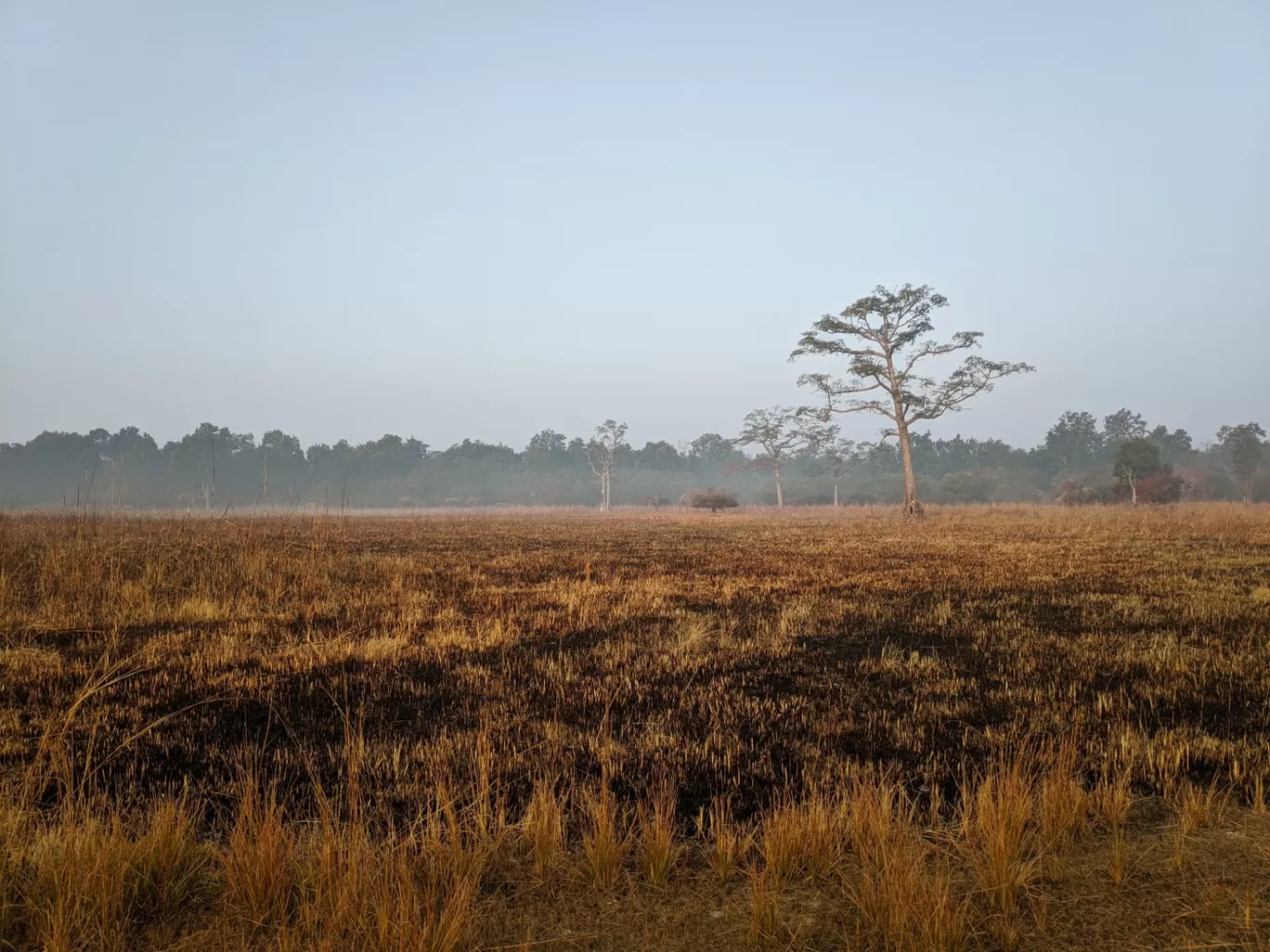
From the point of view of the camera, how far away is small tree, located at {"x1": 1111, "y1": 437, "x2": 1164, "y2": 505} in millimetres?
47469

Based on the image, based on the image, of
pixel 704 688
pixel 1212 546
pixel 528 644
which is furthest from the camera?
pixel 1212 546

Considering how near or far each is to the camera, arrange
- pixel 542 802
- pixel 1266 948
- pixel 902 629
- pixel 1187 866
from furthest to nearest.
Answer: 1. pixel 902 629
2. pixel 542 802
3. pixel 1187 866
4. pixel 1266 948

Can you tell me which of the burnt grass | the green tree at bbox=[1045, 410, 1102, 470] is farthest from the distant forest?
the burnt grass

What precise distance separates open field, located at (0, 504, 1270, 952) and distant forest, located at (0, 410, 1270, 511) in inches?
2749

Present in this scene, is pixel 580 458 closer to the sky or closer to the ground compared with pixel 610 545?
closer to the sky

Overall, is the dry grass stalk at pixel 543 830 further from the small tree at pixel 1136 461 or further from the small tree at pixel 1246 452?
the small tree at pixel 1246 452

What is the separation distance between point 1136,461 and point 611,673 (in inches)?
2252

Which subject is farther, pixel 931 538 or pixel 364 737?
pixel 931 538

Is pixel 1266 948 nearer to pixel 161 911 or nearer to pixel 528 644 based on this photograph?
pixel 161 911

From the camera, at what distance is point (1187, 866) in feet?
6.82

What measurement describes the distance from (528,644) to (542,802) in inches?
125

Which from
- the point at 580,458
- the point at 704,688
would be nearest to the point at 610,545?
the point at 704,688

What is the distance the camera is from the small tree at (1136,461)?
4747 cm

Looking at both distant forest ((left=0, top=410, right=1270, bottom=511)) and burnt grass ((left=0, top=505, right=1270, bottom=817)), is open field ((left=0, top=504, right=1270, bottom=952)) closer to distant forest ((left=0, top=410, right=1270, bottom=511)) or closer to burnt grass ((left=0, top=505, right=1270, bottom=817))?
burnt grass ((left=0, top=505, right=1270, bottom=817))
